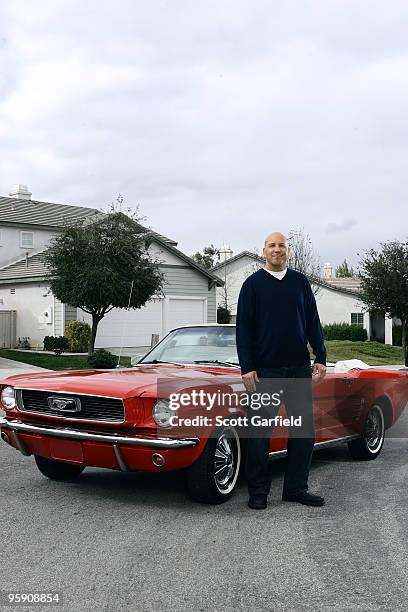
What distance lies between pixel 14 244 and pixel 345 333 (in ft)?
62.0

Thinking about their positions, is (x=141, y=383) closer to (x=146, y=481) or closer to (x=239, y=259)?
(x=146, y=481)

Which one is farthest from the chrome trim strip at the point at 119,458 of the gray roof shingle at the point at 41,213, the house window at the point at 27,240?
the house window at the point at 27,240

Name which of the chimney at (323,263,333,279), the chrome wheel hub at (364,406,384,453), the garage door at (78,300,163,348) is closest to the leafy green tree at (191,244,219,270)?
the chimney at (323,263,333,279)

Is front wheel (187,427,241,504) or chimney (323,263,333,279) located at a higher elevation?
chimney (323,263,333,279)

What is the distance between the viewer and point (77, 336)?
2734 cm

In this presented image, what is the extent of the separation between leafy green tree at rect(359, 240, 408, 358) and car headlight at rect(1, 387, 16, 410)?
81.3 ft

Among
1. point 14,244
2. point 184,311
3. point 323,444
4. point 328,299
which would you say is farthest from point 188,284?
point 323,444

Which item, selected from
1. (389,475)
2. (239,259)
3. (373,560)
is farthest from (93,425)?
(239,259)

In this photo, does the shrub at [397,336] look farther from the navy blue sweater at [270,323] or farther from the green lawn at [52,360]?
the navy blue sweater at [270,323]

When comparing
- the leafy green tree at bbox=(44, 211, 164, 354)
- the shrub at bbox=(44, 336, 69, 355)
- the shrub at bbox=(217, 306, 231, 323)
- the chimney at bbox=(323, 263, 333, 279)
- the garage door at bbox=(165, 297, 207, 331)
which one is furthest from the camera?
the chimney at bbox=(323, 263, 333, 279)

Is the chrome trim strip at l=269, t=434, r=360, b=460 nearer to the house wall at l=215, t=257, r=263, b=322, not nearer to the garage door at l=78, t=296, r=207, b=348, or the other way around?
the garage door at l=78, t=296, r=207, b=348

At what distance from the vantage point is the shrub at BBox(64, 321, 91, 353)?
1074 inches

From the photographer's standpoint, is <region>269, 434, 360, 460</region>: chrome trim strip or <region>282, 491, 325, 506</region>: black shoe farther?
<region>269, 434, 360, 460</region>: chrome trim strip

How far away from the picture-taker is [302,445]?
5824 mm
